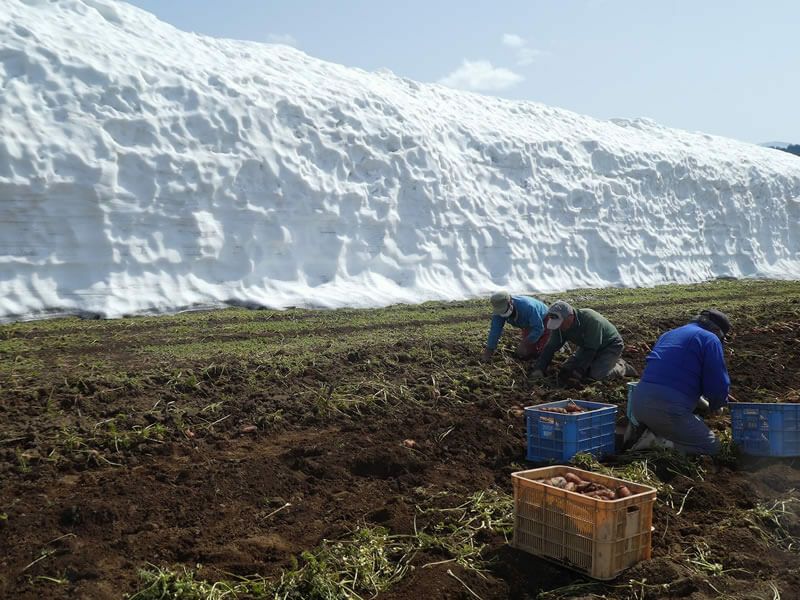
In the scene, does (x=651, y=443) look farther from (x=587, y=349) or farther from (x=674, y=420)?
(x=587, y=349)

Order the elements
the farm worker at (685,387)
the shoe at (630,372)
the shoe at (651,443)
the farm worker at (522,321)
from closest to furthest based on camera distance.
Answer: the farm worker at (685,387) → the shoe at (651,443) → the shoe at (630,372) → the farm worker at (522,321)

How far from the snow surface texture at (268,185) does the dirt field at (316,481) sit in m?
5.10

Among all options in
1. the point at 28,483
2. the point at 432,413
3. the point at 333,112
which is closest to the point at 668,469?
the point at 432,413

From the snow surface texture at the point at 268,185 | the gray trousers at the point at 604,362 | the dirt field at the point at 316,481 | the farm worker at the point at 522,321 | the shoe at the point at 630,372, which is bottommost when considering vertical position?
the dirt field at the point at 316,481

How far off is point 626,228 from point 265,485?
85.4 ft

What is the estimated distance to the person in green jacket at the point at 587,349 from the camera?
915cm

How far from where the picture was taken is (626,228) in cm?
2967

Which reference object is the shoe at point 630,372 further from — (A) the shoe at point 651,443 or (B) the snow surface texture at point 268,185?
(B) the snow surface texture at point 268,185

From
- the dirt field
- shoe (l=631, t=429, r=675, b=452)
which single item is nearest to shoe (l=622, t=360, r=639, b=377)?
the dirt field

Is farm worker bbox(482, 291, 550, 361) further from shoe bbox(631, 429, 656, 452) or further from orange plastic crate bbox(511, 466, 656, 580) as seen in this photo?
orange plastic crate bbox(511, 466, 656, 580)

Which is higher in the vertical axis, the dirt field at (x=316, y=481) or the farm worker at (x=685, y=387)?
the farm worker at (x=685, y=387)

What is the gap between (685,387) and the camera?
21.5ft

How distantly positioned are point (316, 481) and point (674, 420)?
9.74ft

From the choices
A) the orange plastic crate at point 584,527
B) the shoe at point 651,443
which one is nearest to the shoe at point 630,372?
the shoe at point 651,443
